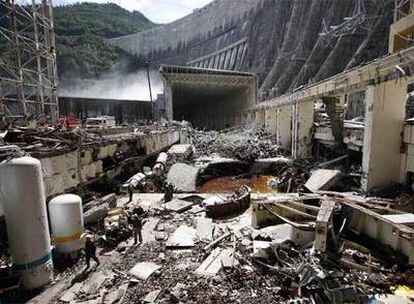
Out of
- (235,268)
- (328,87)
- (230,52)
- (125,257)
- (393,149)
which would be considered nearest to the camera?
(235,268)

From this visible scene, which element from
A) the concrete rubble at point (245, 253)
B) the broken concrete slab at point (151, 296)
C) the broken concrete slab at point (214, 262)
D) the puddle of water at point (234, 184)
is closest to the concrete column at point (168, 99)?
the puddle of water at point (234, 184)

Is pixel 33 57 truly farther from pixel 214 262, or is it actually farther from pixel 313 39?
pixel 313 39

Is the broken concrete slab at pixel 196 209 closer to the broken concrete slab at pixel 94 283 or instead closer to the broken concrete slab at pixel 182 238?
the broken concrete slab at pixel 182 238

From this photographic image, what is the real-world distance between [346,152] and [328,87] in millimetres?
3721

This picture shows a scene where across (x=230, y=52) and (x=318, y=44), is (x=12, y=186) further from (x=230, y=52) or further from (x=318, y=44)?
(x=230, y=52)

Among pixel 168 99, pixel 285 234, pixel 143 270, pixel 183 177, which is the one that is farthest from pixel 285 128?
pixel 143 270

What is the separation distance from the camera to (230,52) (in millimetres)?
61875

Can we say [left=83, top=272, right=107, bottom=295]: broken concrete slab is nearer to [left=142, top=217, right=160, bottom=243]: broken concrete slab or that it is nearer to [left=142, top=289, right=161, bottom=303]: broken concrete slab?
[left=142, top=289, right=161, bottom=303]: broken concrete slab

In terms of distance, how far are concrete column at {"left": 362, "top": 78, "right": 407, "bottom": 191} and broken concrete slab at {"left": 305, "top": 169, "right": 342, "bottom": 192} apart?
1.31 meters

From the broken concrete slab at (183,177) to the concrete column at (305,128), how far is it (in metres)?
6.66

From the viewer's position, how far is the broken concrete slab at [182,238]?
790cm

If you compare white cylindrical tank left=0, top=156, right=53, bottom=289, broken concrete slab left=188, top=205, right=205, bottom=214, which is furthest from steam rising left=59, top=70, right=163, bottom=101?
white cylindrical tank left=0, top=156, right=53, bottom=289

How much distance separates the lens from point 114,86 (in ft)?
228

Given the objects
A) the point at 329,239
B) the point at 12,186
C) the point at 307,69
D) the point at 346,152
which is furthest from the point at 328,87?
the point at 307,69
